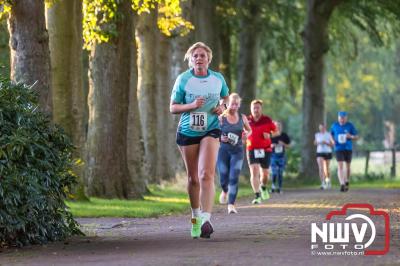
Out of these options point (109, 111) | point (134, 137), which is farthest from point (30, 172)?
point (134, 137)

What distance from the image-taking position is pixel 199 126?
Answer: 484 inches

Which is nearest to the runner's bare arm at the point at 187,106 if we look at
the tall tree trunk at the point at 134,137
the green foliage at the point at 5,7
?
the green foliage at the point at 5,7

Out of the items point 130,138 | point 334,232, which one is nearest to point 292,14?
point 130,138

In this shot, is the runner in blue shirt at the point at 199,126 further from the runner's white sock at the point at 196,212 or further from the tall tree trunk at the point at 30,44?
the tall tree trunk at the point at 30,44

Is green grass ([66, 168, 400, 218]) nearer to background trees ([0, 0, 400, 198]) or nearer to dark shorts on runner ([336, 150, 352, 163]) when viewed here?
background trees ([0, 0, 400, 198])

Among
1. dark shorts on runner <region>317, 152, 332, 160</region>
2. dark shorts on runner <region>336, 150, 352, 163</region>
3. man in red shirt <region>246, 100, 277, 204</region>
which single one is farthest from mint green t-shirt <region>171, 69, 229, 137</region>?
dark shorts on runner <region>317, 152, 332, 160</region>

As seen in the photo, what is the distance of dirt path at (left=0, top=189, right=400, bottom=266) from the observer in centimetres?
959

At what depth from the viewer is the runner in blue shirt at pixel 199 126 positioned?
40.3ft

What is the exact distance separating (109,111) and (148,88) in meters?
7.37

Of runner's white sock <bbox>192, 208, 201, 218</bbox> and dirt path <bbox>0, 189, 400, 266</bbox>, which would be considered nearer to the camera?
dirt path <bbox>0, 189, 400, 266</bbox>

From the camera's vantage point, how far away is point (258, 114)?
71.7 ft

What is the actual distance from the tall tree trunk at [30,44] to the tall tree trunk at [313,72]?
24745mm

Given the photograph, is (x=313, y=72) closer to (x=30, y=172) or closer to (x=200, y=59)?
(x=200, y=59)

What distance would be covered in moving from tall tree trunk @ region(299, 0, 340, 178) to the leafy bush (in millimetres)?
27158
